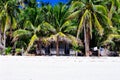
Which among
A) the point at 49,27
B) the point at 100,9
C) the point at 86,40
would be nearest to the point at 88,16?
the point at 100,9

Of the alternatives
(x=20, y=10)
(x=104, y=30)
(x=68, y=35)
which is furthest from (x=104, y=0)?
(x=20, y=10)

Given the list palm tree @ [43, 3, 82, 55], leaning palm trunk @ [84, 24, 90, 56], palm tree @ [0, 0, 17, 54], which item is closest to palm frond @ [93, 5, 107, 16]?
leaning palm trunk @ [84, 24, 90, 56]

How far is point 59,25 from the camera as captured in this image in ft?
96.2

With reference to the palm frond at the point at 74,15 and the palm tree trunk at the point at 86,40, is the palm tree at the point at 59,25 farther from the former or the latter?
the palm tree trunk at the point at 86,40

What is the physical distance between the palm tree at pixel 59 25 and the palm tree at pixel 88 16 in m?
1.09

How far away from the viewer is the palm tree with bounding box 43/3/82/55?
94.9 ft

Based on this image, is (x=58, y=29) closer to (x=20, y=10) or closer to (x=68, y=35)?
(x=68, y=35)

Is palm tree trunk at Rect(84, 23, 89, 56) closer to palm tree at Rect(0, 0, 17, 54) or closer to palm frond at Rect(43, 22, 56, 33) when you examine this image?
palm frond at Rect(43, 22, 56, 33)

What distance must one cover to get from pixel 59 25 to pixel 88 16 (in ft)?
10.8

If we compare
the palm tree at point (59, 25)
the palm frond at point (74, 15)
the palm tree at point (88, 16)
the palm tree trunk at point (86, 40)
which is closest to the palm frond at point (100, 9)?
the palm tree at point (88, 16)

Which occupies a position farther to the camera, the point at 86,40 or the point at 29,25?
the point at 29,25

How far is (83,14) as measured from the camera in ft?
92.3

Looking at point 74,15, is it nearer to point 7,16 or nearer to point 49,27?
point 49,27

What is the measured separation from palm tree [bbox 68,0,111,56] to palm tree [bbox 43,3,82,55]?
42.8 inches
